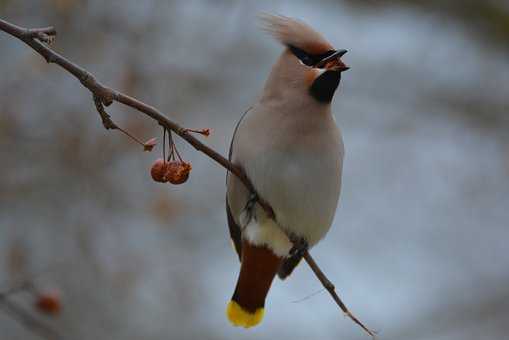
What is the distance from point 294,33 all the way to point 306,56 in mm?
107

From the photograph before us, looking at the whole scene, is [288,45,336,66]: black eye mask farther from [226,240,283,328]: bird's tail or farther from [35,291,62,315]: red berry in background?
[35,291,62,315]: red berry in background

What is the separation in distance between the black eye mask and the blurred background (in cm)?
243

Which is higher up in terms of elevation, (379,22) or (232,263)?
(379,22)

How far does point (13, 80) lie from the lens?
6.10m

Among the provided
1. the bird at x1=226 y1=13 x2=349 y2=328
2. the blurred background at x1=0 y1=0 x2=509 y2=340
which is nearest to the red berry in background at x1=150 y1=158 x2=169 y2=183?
the bird at x1=226 y1=13 x2=349 y2=328

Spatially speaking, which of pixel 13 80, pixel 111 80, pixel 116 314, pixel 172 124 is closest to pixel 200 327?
pixel 116 314

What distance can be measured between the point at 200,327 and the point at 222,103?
2.09m

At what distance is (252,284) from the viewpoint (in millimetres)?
4145

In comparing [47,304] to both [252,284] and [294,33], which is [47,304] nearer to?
[252,284]

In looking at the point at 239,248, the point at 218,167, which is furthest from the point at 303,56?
the point at 218,167

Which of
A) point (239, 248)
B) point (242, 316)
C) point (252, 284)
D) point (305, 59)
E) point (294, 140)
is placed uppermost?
point (305, 59)

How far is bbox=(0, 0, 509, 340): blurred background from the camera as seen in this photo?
6.52 m

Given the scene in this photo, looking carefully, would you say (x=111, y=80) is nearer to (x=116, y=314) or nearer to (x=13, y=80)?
(x=13, y=80)

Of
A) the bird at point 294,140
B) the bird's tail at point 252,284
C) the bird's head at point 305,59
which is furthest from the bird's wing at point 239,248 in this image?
the bird's head at point 305,59
